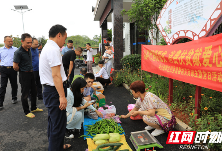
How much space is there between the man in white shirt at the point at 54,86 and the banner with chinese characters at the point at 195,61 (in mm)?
2422

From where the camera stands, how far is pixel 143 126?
147 inches

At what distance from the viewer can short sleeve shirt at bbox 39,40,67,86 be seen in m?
2.16

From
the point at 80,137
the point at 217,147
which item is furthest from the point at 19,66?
the point at 217,147

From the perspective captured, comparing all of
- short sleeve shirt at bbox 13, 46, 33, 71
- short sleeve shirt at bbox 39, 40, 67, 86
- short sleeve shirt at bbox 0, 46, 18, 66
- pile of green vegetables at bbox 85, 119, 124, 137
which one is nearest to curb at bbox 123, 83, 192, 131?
pile of green vegetables at bbox 85, 119, 124, 137

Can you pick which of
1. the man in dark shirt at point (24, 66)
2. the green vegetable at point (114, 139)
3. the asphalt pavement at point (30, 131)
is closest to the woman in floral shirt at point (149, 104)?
the asphalt pavement at point (30, 131)

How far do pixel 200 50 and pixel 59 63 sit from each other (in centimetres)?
251

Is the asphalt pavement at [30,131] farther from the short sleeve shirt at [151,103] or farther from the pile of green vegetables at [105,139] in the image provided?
the short sleeve shirt at [151,103]

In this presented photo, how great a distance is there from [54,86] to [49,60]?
16.0 inches

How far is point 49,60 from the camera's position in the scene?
7.11 feet

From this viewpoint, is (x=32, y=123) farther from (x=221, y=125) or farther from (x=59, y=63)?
(x=221, y=125)

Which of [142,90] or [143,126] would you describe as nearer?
[142,90]

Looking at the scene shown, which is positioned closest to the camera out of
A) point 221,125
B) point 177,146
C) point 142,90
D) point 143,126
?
point 221,125

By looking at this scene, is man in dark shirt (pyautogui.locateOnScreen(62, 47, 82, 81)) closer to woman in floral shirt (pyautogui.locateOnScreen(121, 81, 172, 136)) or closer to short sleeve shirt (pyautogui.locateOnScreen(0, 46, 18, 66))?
short sleeve shirt (pyautogui.locateOnScreen(0, 46, 18, 66))

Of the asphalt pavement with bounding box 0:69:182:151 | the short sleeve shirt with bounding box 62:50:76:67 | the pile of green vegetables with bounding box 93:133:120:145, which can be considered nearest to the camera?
the pile of green vegetables with bounding box 93:133:120:145
